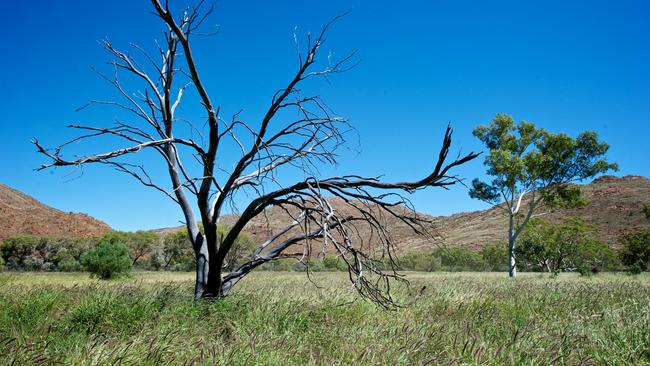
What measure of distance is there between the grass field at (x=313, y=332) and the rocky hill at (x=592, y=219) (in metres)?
46.8

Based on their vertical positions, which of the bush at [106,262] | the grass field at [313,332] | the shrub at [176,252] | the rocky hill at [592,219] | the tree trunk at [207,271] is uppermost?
the rocky hill at [592,219]

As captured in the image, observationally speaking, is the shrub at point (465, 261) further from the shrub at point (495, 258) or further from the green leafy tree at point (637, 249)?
the green leafy tree at point (637, 249)

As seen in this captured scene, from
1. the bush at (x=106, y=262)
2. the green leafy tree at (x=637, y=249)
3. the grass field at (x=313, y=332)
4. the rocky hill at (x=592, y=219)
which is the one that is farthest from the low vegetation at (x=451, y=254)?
the grass field at (x=313, y=332)

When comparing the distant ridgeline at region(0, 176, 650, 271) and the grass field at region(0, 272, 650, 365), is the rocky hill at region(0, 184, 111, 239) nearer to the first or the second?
the distant ridgeline at region(0, 176, 650, 271)

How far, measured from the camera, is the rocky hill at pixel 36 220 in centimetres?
7169

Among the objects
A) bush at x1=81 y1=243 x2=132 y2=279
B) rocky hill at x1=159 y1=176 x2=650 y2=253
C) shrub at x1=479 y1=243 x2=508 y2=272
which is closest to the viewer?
bush at x1=81 y1=243 x2=132 y2=279

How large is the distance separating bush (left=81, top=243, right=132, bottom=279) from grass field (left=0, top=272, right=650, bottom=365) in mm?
20431

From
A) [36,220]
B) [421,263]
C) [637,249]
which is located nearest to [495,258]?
[421,263]

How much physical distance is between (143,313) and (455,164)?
4.27m

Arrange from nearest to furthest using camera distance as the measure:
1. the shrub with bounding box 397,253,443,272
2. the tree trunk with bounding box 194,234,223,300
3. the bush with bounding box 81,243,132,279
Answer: the tree trunk with bounding box 194,234,223,300 → the bush with bounding box 81,243,132,279 → the shrub with bounding box 397,253,443,272

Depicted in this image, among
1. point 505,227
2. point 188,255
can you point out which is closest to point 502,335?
point 188,255

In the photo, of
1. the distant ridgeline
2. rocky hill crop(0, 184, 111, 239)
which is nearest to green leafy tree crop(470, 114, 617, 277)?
the distant ridgeline

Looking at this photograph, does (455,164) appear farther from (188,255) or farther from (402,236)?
(402,236)

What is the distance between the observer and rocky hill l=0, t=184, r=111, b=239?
7169 centimetres
